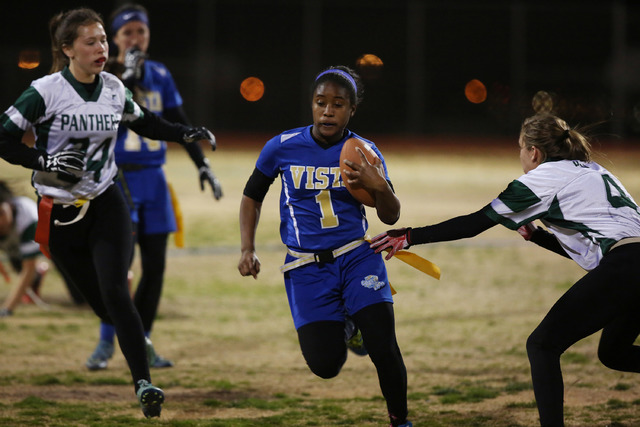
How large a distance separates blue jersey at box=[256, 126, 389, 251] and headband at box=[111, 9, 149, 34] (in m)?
2.49

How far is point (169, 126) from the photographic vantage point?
16.7 feet

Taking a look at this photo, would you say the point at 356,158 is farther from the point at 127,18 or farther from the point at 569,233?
the point at 127,18

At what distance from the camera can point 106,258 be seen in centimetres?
461

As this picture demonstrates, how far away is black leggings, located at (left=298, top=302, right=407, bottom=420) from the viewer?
4.04 m

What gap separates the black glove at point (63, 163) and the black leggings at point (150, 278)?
1761 mm

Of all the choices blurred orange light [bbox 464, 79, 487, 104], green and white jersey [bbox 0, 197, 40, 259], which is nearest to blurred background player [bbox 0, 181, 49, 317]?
green and white jersey [bbox 0, 197, 40, 259]

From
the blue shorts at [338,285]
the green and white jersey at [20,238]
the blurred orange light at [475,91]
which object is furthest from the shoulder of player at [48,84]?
the blurred orange light at [475,91]

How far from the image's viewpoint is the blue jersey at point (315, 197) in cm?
428

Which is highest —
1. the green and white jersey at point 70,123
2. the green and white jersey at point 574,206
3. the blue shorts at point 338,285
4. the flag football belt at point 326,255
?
the green and white jersey at point 70,123

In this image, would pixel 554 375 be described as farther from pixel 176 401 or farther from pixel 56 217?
pixel 56 217

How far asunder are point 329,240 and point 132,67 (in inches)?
101

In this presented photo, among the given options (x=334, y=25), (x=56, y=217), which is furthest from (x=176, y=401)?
(x=334, y=25)

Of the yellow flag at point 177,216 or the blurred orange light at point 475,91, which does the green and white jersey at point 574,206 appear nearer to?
the yellow flag at point 177,216

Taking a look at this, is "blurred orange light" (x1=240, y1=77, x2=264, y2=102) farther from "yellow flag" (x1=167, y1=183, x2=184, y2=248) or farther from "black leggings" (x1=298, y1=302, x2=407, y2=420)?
"black leggings" (x1=298, y1=302, x2=407, y2=420)
